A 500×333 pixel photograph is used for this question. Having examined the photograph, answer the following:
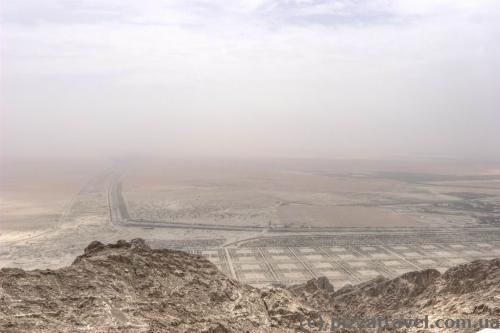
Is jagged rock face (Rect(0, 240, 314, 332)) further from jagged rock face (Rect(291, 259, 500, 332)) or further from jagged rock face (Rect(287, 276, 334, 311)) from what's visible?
jagged rock face (Rect(291, 259, 500, 332))

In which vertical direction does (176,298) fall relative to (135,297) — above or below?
below

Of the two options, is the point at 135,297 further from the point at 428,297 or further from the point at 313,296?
the point at 428,297

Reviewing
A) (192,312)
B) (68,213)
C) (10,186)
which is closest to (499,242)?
(192,312)

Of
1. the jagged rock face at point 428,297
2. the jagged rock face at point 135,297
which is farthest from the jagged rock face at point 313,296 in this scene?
the jagged rock face at point 135,297

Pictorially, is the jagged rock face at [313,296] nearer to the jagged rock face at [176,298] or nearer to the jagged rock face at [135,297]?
the jagged rock face at [176,298]

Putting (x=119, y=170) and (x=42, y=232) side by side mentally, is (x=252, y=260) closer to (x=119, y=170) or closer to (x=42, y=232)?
(x=42, y=232)

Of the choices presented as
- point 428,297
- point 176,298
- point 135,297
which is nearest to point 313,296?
point 428,297
